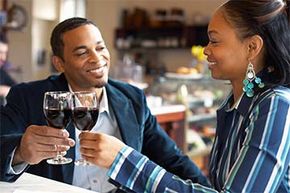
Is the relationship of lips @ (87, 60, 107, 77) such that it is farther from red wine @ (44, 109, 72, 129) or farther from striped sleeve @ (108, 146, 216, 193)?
striped sleeve @ (108, 146, 216, 193)

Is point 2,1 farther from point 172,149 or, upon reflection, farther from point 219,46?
point 219,46

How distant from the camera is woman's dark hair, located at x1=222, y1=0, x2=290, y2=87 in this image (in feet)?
4.43

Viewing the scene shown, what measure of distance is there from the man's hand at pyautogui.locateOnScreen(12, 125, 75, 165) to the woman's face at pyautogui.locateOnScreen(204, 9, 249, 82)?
492 millimetres

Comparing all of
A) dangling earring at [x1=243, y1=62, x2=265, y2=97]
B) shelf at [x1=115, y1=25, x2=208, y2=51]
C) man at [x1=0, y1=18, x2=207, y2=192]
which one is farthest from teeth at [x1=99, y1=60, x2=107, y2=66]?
shelf at [x1=115, y1=25, x2=208, y2=51]

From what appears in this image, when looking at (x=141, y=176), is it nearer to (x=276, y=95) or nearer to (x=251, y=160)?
(x=251, y=160)

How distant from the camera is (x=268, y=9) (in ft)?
4.42

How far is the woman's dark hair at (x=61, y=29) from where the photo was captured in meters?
1.86

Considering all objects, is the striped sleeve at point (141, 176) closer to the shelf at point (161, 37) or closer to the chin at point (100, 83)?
the chin at point (100, 83)

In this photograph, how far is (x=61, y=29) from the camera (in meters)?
1.89

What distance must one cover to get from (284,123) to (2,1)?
6488mm

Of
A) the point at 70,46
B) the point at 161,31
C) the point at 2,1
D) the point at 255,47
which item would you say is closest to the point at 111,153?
the point at 255,47

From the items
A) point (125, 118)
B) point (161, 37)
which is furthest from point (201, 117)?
point (161, 37)

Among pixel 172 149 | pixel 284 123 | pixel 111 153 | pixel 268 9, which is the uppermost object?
pixel 268 9

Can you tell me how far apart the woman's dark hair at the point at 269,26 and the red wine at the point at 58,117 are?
21.7 inches
